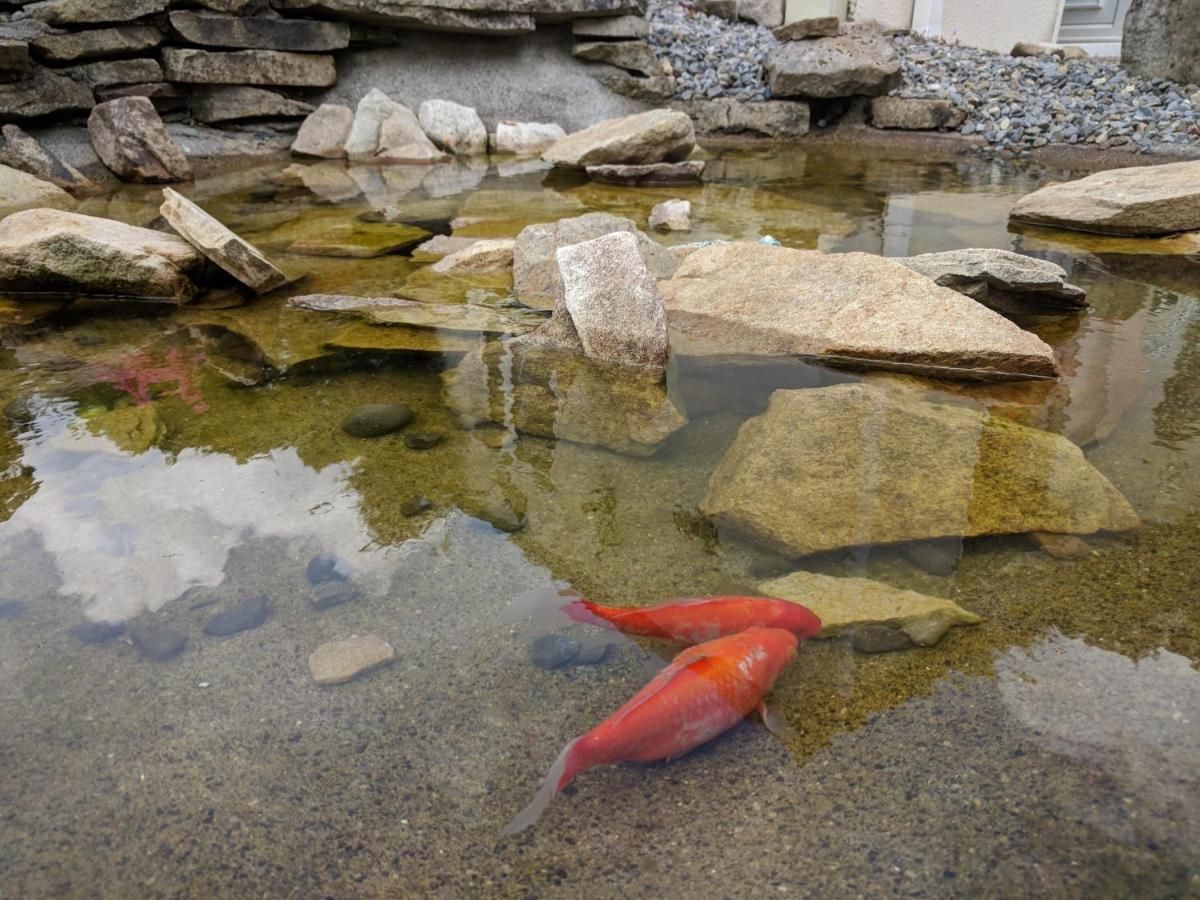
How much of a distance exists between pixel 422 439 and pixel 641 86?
10.8 m

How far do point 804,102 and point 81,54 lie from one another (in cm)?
931

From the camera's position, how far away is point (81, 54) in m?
9.30

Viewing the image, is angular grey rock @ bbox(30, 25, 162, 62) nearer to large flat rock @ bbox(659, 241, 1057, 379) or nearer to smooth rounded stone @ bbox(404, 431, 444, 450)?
large flat rock @ bbox(659, 241, 1057, 379)

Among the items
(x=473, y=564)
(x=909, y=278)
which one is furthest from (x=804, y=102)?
(x=473, y=564)

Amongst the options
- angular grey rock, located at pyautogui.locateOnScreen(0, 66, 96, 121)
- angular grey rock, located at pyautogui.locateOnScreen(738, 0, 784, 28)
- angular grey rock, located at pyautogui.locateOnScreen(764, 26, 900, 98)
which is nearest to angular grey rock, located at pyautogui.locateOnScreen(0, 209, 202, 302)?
angular grey rock, located at pyautogui.locateOnScreen(0, 66, 96, 121)

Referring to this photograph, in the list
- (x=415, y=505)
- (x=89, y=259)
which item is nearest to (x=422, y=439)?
(x=415, y=505)

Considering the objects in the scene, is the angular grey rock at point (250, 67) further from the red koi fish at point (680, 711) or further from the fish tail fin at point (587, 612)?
the red koi fish at point (680, 711)

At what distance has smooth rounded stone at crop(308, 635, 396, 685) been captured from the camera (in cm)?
209

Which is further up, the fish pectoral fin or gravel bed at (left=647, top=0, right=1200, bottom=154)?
gravel bed at (left=647, top=0, right=1200, bottom=154)

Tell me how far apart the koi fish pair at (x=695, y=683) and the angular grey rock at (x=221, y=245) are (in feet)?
12.8

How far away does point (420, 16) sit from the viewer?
36.2 feet

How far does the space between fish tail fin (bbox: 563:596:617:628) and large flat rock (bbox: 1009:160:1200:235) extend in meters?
5.86

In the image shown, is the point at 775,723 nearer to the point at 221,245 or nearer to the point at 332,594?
the point at 332,594

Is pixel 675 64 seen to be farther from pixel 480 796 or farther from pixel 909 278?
pixel 480 796
